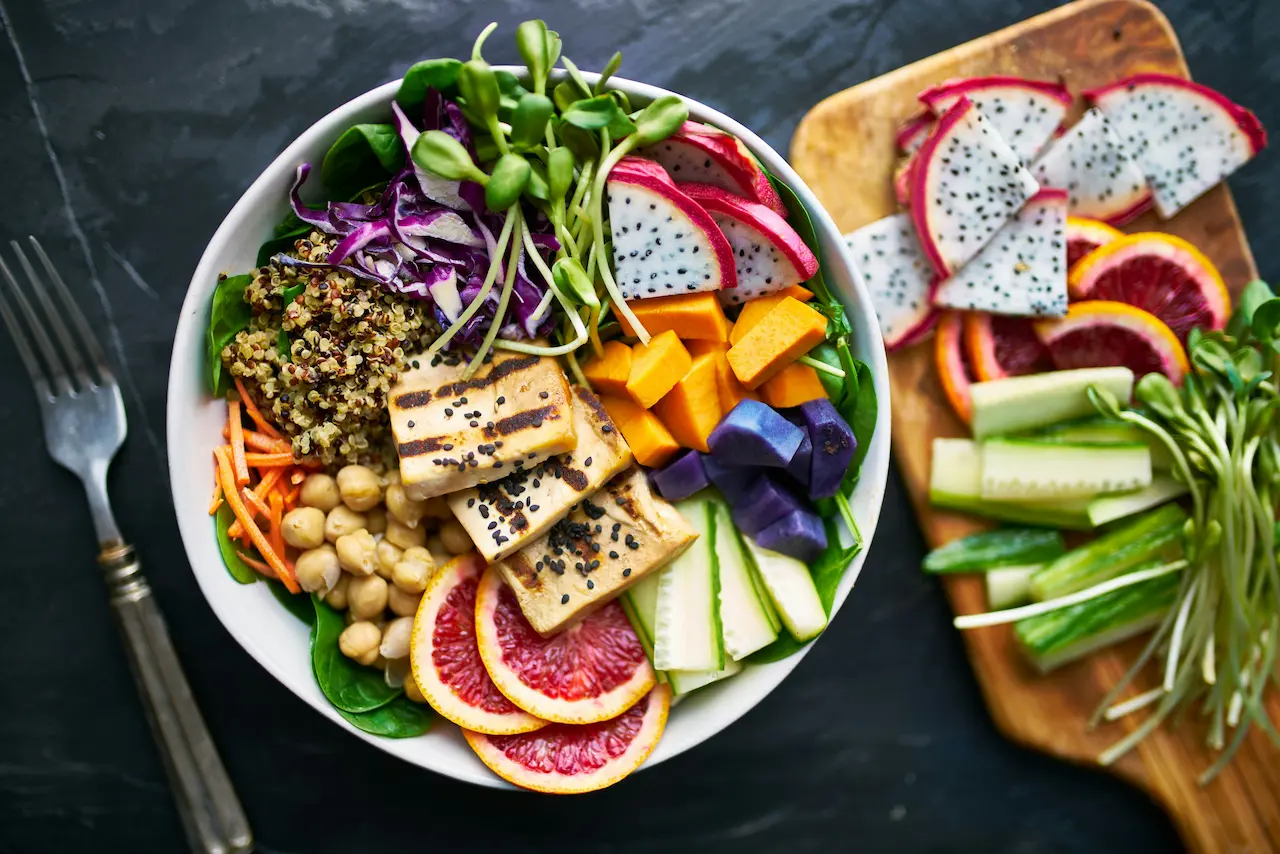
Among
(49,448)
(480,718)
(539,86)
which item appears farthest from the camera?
(49,448)

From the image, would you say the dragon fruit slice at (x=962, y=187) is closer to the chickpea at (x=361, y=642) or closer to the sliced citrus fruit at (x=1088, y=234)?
the sliced citrus fruit at (x=1088, y=234)

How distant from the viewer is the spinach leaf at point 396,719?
2371 mm

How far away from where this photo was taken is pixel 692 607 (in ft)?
7.82

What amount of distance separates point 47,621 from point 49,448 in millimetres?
563

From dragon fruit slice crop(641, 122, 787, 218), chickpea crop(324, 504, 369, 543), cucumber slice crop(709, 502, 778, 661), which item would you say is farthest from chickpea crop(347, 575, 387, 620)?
dragon fruit slice crop(641, 122, 787, 218)

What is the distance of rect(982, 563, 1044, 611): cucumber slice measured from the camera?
9.25 feet

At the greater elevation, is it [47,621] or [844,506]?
[47,621]

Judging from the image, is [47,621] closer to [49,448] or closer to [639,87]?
[49,448]

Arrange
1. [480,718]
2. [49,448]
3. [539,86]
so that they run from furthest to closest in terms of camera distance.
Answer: [49,448], [480,718], [539,86]

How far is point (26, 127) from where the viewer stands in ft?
9.13

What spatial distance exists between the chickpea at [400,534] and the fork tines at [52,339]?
1.06 metres

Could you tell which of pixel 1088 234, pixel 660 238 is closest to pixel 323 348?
pixel 660 238

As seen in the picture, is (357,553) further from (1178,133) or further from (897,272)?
(1178,133)

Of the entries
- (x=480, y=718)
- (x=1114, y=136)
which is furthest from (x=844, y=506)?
(x=1114, y=136)
